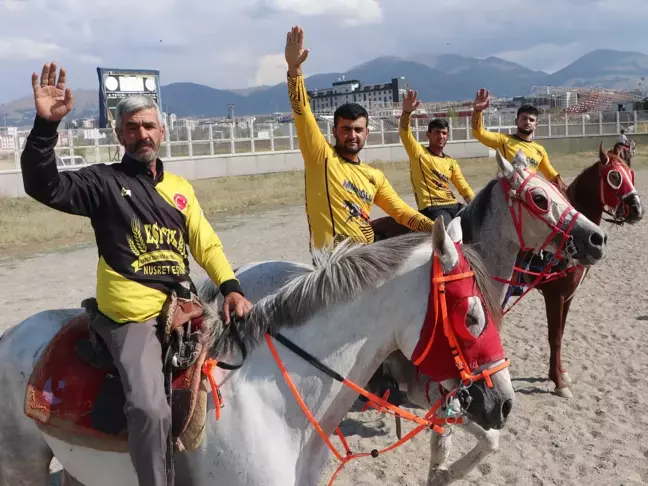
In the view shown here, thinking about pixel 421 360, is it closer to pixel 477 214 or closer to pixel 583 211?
pixel 477 214

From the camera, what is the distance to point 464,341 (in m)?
2.40

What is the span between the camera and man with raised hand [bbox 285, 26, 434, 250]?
13.7ft

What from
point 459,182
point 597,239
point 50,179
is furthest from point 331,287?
point 459,182

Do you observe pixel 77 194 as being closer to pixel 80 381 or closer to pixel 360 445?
pixel 80 381

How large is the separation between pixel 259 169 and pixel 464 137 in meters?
13.7

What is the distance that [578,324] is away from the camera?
316 inches

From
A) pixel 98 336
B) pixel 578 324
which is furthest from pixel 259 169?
pixel 98 336

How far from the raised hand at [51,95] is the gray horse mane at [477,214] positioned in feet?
11.1

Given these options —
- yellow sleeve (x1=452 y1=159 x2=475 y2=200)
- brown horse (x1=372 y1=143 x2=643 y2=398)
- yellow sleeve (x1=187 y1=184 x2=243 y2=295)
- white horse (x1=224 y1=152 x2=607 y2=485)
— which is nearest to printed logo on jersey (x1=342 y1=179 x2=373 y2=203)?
white horse (x1=224 y1=152 x2=607 y2=485)

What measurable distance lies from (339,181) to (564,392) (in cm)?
337

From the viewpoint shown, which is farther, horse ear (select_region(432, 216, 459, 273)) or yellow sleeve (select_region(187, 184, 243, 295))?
yellow sleeve (select_region(187, 184, 243, 295))

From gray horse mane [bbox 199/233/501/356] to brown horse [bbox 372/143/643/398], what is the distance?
3.07 metres

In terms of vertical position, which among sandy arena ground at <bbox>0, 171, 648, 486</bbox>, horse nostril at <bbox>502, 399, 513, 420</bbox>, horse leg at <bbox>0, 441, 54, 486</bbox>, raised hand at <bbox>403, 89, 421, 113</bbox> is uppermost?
raised hand at <bbox>403, 89, 421, 113</bbox>

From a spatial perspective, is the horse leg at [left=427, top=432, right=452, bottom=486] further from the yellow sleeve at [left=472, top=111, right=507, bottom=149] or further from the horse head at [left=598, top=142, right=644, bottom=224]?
the yellow sleeve at [left=472, top=111, right=507, bottom=149]
